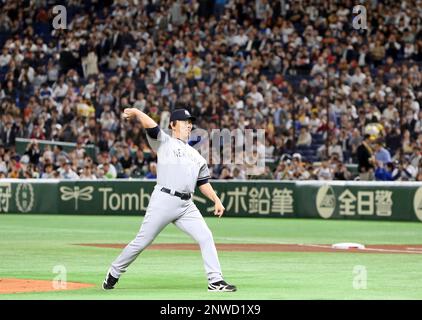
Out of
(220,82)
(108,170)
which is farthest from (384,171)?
(108,170)

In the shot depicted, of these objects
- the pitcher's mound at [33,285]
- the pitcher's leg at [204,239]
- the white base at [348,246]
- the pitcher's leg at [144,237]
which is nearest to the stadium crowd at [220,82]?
the white base at [348,246]

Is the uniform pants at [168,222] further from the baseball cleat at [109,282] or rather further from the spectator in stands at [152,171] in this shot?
the spectator in stands at [152,171]

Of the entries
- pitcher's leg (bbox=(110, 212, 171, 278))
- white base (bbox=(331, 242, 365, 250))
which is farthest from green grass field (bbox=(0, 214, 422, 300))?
white base (bbox=(331, 242, 365, 250))

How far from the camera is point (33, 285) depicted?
13.1 m

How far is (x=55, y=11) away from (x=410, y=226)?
646 inches

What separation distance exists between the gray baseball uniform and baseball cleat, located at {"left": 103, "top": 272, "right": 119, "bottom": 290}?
0.14 feet

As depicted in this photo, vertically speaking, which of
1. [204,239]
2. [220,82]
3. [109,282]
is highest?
[220,82]

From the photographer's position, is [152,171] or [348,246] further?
[152,171]

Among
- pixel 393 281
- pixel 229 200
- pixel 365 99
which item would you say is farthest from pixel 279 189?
pixel 393 281

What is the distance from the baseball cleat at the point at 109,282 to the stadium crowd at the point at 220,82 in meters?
16.9

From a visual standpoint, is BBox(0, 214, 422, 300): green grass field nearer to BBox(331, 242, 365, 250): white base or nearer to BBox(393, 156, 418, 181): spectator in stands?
BBox(331, 242, 365, 250): white base

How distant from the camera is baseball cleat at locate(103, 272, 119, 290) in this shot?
40.5 feet

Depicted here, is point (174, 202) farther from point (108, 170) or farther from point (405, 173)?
point (108, 170)

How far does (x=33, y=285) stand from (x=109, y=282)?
1.16 meters
